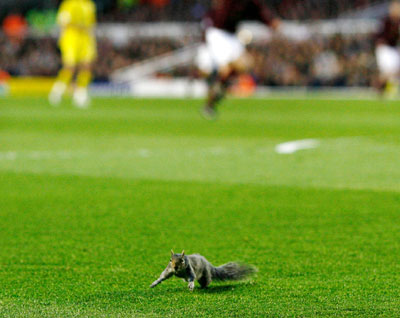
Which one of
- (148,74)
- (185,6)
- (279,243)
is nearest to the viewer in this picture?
(279,243)

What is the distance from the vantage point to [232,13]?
1580cm

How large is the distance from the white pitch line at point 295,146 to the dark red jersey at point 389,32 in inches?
471

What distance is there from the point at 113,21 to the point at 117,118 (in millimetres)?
26748

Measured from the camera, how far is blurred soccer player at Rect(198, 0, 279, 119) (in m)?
15.7

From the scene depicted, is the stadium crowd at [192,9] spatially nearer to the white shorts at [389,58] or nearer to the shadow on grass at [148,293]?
the white shorts at [389,58]

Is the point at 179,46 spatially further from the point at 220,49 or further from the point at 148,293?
the point at 148,293

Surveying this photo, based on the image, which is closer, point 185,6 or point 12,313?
point 12,313

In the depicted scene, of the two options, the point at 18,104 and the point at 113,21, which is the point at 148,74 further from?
the point at 18,104

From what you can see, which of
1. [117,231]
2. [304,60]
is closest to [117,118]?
[117,231]

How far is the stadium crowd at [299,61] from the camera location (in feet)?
112

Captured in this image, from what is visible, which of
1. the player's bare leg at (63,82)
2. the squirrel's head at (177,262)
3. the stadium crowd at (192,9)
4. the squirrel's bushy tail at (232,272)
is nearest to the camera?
the squirrel's head at (177,262)

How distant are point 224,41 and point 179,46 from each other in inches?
964

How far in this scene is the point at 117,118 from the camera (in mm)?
17469

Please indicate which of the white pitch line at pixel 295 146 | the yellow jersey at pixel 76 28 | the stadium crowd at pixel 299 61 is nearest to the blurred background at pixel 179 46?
the stadium crowd at pixel 299 61
